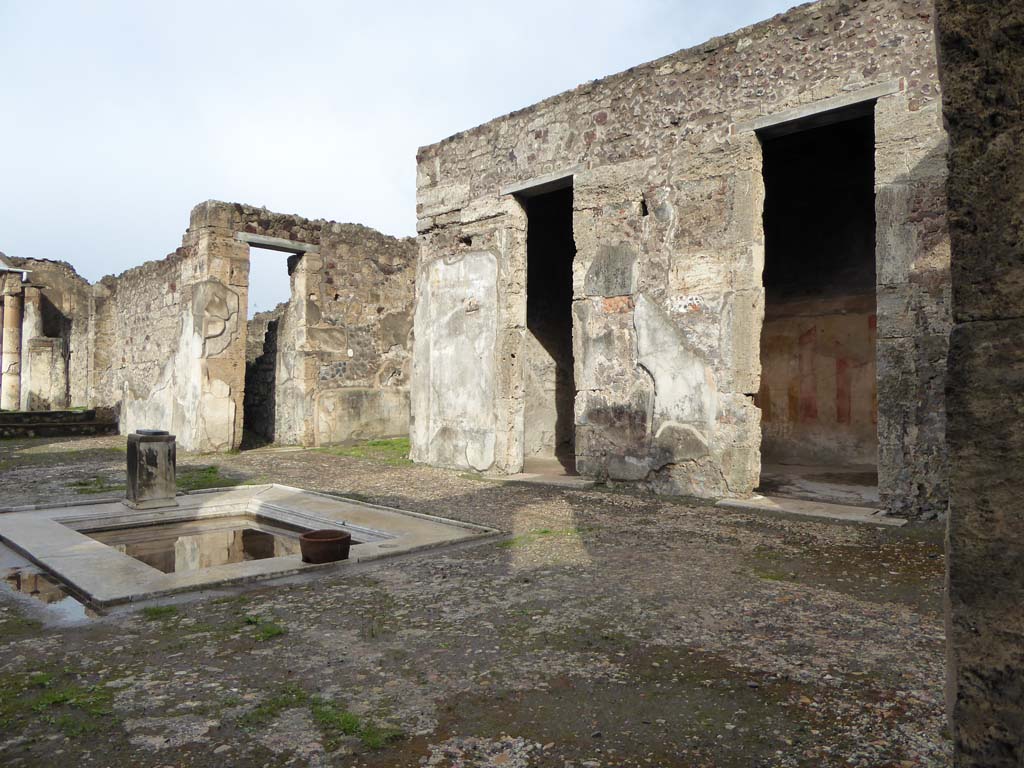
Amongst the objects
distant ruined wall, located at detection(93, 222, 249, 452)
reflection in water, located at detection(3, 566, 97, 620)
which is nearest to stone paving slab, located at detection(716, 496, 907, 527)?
reflection in water, located at detection(3, 566, 97, 620)

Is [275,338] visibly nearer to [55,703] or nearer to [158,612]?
[158,612]

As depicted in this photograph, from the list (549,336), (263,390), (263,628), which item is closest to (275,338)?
(263,390)

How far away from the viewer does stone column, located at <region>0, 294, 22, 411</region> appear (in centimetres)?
1889

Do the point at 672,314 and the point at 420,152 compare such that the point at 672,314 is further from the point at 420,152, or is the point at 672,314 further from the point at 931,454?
the point at 420,152

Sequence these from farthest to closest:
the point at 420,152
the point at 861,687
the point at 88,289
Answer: the point at 88,289 → the point at 420,152 → the point at 861,687

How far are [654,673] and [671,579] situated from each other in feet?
4.03

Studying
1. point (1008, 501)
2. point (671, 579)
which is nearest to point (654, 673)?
point (671, 579)

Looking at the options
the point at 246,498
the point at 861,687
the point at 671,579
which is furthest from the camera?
the point at 246,498

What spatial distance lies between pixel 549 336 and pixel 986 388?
9627 millimetres

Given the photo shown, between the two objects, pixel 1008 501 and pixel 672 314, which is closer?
pixel 1008 501

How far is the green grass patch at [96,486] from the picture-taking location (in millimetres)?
6531

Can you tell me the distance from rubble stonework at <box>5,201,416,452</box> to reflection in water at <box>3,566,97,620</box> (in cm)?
630

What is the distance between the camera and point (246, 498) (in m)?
6.16

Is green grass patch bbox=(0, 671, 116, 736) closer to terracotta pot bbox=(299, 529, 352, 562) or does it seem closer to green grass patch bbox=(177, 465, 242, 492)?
terracotta pot bbox=(299, 529, 352, 562)
